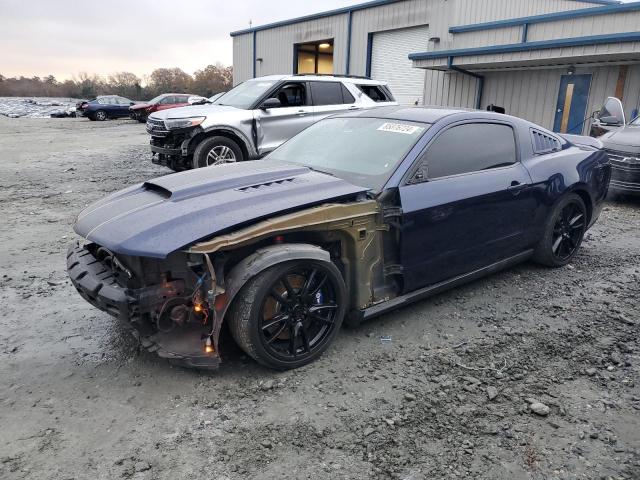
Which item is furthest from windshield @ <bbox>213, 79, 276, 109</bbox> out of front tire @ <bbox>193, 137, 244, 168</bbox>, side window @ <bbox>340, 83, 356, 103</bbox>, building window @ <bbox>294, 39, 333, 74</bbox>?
building window @ <bbox>294, 39, 333, 74</bbox>

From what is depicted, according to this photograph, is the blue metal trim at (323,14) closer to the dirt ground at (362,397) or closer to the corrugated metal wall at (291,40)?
the corrugated metal wall at (291,40)

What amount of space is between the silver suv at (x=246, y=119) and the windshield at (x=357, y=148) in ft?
13.7

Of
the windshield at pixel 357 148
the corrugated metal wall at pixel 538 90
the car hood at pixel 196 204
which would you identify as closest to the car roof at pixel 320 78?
the windshield at pixel 357 148

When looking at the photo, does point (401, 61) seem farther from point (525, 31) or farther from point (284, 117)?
point (284, 117)

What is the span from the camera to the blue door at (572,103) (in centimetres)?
1173

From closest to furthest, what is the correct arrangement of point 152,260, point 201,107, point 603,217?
point 152,260
point 603,217
point 201,107

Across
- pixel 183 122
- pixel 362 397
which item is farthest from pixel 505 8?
pixel 362 397

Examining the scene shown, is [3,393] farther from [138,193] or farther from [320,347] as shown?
[320,347]

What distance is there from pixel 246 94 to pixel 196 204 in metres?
6.48

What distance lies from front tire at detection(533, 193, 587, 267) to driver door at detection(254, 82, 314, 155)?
499 cm

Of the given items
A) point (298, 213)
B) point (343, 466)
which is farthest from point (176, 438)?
point (298, 213)

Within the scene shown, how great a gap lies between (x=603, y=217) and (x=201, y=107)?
6.74 meters

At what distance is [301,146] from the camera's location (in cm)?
432

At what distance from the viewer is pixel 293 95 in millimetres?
9008
